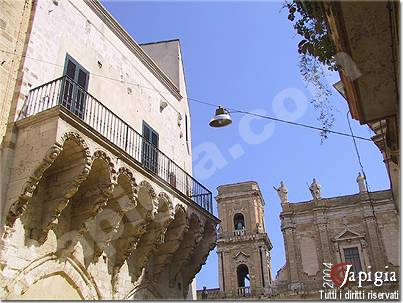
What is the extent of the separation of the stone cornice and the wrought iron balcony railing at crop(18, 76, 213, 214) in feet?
10.2

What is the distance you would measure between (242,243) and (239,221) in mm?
2620

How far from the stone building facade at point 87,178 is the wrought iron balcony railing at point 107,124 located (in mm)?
33

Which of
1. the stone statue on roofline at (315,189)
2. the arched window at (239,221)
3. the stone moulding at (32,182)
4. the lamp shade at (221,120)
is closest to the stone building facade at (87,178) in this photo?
the stone moulding at (32,182)

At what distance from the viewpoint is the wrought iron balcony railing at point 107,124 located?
29.4ft

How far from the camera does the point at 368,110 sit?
6.50 metres

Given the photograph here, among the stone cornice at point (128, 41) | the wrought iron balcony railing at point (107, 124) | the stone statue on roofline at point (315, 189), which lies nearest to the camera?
the wrought iron balcony railing at point (107, 124)

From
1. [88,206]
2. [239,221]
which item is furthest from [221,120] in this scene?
[239,221]

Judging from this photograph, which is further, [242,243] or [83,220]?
[242,243]

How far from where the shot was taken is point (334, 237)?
31.5 meters

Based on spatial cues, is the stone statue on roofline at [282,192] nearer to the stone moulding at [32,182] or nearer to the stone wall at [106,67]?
the stone wall at [106,67]

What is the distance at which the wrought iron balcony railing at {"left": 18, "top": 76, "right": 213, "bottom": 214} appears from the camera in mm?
8961

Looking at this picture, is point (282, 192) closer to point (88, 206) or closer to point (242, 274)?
point (242, 274)

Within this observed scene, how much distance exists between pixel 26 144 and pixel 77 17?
437cm

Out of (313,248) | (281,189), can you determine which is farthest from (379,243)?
(281,189)
